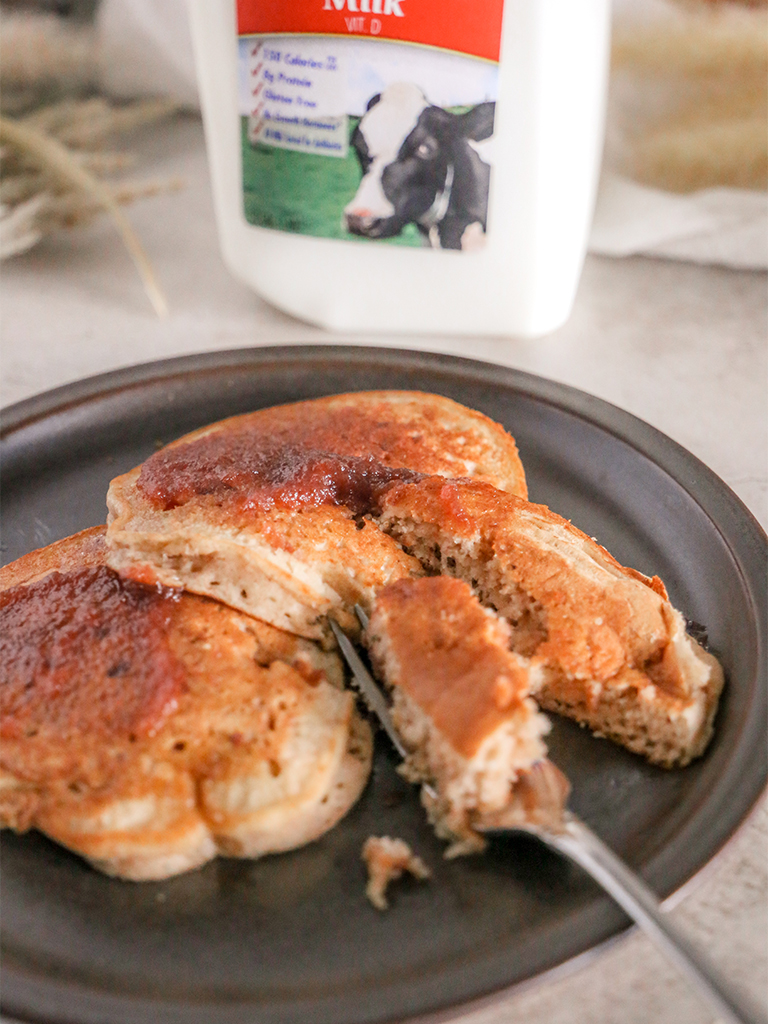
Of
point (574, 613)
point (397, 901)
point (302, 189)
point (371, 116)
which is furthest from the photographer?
point (302, 189)

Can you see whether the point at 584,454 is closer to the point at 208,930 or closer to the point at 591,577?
the point at 591,577

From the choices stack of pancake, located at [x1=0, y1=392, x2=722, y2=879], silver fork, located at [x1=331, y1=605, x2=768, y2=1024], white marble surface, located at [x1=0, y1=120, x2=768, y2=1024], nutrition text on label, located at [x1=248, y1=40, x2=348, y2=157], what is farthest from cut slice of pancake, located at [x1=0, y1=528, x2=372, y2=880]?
nutrition text on label, located at [x1=248, y1=40, x2=348, y2=157]

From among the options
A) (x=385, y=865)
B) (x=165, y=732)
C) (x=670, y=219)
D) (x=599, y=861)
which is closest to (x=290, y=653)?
(x=165, y=732)

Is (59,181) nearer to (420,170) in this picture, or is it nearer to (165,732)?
(420,170)

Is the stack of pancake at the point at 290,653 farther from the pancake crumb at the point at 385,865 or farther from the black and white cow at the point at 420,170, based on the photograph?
the black and white cow at the point at 420,170

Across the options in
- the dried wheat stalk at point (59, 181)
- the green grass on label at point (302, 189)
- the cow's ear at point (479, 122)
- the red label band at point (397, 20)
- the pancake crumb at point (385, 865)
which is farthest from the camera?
the dried wheat stalk at point (59, 181)

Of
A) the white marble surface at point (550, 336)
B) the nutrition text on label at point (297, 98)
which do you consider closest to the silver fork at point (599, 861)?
the white marble surface at point (550, 336)

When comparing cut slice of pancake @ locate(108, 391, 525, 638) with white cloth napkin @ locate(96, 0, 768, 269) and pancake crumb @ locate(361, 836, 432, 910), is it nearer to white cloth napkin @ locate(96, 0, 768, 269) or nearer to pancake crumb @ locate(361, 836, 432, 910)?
pancake crumb @ locate(361, 836, 432, 910)
